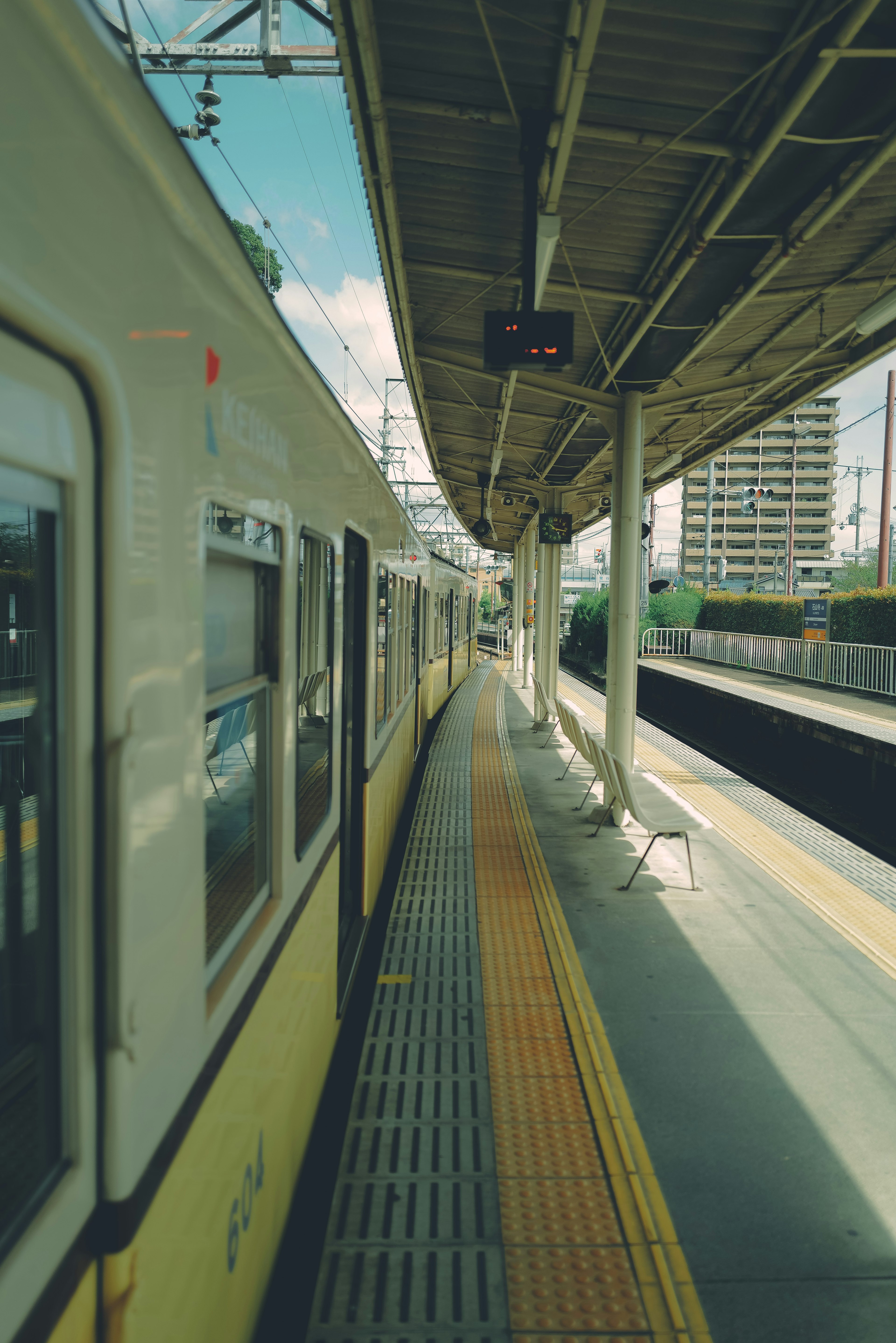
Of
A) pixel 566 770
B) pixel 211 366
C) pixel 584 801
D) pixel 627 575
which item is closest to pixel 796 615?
pixel 566 770

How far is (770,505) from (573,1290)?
101402mm

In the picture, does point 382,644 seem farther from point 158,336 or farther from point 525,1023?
point 158,336

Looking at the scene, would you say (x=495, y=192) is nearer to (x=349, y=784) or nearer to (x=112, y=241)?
(x=349, y=784)

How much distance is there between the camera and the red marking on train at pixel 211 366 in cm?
151

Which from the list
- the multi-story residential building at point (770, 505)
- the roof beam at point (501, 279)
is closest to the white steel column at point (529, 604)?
the roof beam at point (501, 279)

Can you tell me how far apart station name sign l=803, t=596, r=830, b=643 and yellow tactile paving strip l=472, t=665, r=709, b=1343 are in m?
12.1

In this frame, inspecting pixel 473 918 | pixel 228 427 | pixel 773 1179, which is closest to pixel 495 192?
pixel 228 427

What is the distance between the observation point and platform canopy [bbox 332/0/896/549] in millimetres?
3291

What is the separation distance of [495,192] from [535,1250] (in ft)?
15.3

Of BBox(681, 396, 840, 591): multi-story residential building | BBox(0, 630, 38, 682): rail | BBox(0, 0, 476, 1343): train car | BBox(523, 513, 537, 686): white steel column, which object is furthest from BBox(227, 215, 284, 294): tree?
BBox(681, 396, 840, 591): multi-story residential building

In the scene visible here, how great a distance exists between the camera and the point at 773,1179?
9.34 ft

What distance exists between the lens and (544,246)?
13.7 ft

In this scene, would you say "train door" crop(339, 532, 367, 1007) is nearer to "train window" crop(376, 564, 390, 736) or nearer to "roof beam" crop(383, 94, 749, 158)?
"train window" crop(376, 564, 390, 736)

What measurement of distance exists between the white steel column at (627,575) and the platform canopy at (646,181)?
20 centimetres
